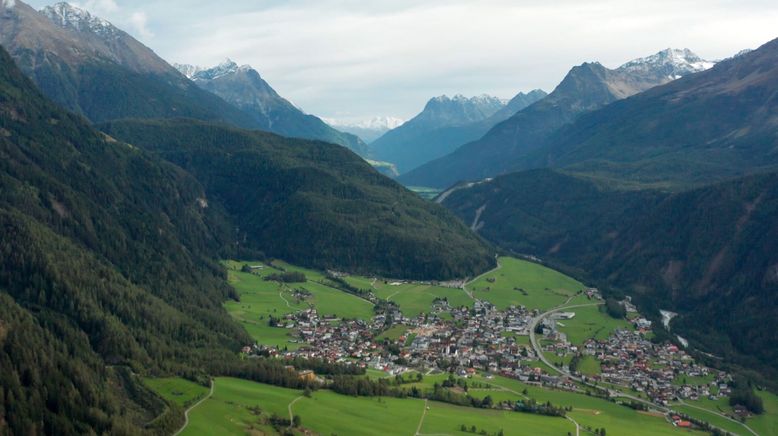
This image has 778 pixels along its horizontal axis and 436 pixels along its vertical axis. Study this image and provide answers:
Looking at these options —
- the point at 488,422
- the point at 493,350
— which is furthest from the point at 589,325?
the point at 488,422

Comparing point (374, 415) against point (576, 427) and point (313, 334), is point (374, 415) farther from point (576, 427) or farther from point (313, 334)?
point (313, 334)

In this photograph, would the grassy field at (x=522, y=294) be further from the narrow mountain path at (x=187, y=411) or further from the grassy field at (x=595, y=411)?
the narrow mountain path at (x=187, y=411)

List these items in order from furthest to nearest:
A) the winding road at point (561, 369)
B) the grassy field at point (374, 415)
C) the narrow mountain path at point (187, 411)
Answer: the winding road at point (561, 369) < the grassy field at point (374, 415) < the narrow mountain path at point (187, 411)

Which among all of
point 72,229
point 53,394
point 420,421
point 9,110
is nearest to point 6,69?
point 9,110

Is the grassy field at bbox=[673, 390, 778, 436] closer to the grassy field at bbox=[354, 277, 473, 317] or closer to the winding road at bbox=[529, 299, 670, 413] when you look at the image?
the winding road at bbox=[529, 299, 670, 413]

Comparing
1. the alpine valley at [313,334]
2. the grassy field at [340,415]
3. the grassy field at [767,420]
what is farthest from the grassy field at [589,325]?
the grassy field at [340,415]

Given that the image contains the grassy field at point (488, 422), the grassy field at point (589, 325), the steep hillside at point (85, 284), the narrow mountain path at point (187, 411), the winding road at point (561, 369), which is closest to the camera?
the steep hillside at point (85, 284)

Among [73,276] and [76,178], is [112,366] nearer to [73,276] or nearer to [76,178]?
[73,276]
